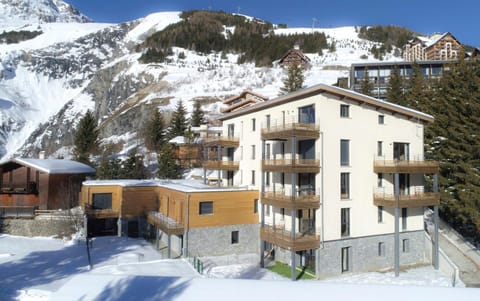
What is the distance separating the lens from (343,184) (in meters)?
21.5

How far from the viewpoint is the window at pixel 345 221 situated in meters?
21.2

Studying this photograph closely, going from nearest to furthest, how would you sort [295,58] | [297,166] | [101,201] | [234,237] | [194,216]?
[297,166]
[194,216]
[234,237]
[101,201]
[295,58]

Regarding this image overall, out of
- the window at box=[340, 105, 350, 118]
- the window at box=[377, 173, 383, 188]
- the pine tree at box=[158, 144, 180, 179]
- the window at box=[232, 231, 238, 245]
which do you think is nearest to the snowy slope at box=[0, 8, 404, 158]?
the pine tree at box=[158, 144, 180, 179]

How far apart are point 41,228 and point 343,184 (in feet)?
83.0

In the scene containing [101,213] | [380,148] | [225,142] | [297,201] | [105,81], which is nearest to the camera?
[297,201]

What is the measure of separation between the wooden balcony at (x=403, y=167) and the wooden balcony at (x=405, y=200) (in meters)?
1.65

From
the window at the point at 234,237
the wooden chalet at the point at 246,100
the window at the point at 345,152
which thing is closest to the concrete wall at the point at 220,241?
the window at the point at 234,237

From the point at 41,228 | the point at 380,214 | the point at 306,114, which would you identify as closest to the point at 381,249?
the point at 380,214

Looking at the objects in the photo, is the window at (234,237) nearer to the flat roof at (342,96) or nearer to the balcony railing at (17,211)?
the flat roof at (342,96)

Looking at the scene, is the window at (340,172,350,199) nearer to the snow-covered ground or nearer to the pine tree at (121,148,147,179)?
the snow-covered ground

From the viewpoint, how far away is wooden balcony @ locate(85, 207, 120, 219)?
92.1ft

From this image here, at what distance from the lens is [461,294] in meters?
4.79

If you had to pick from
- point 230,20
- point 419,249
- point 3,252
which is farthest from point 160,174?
point 230,20

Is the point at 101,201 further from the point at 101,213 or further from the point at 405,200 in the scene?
the point at 405,200
